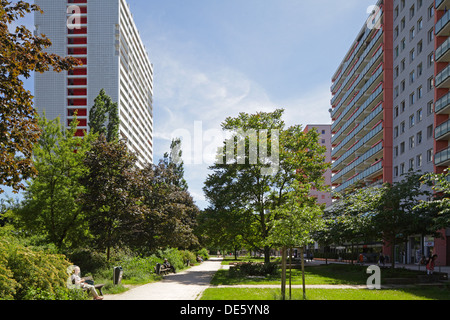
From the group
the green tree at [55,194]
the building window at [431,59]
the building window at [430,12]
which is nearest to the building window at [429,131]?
the building window at [431,59]

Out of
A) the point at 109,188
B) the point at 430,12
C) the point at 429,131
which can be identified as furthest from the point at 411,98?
the point at 109,188

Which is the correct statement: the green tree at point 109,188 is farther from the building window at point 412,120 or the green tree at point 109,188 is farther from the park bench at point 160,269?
the building window at point 412,120

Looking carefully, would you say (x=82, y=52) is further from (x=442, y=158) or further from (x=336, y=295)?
(x=336, y=295)

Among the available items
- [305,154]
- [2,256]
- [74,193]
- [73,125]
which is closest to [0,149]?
[2,256]

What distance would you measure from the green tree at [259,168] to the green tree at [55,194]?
10255 millimetres

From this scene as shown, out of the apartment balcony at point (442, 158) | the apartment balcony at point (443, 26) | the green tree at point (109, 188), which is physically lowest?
the green tree at point (109, 188)

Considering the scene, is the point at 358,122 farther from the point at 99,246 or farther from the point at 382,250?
the point at 99,246

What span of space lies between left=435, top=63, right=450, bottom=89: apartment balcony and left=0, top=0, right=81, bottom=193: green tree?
34945mm

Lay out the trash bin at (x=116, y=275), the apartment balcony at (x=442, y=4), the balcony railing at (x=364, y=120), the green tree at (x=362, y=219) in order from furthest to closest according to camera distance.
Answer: the balcony railing at (x=364, y=120)
the apartment balcony at (x=442, y=4)
the green tree at (x=362, y=219)
the trash bin at (x=116, y=275)

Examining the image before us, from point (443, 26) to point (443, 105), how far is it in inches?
293

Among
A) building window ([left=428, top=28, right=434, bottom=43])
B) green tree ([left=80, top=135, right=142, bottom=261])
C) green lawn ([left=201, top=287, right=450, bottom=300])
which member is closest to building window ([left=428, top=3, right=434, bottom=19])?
building window ([left=428, top=28, right=434, bottom=43])

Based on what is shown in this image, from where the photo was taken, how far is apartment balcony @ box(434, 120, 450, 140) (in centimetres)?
3541

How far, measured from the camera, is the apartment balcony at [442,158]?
34.7 m
